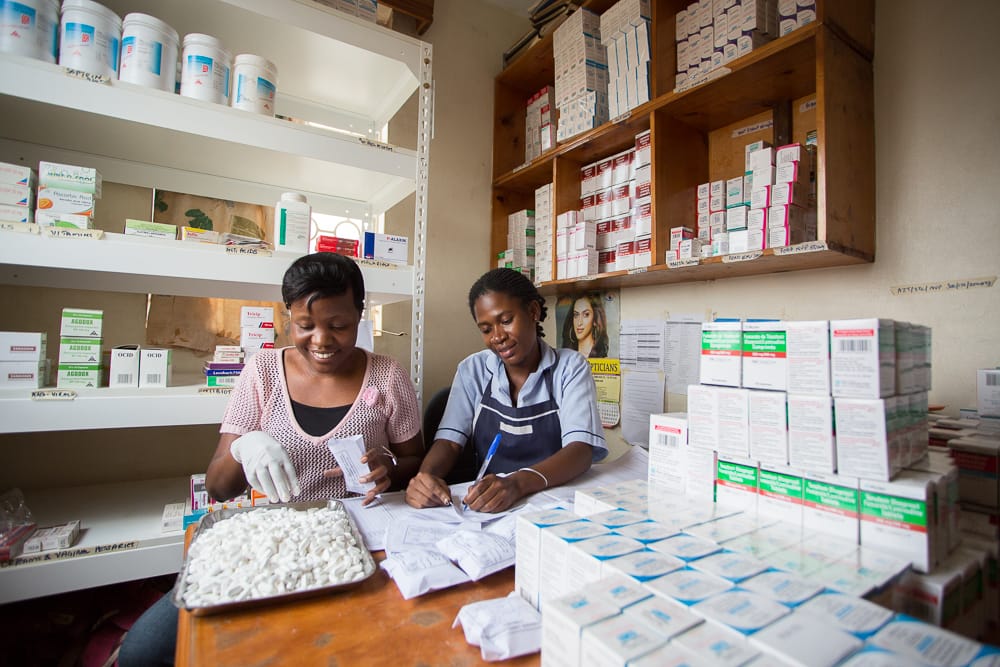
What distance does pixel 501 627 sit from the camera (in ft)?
1.97

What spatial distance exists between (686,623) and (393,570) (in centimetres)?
47

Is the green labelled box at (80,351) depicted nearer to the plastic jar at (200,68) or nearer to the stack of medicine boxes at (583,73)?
the plastic jar at (200,68)

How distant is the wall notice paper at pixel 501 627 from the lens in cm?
58

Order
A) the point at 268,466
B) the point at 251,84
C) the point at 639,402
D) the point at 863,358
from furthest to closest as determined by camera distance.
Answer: the point at 639,402
the point at 251,84
the point at 268,466
the point at 863,358

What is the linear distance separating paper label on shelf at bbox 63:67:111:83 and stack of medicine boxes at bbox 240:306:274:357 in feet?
2.17

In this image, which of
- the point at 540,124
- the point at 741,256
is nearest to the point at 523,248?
the point at 540,124

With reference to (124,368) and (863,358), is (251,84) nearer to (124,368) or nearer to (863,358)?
(124,368)

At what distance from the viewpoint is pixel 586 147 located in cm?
196

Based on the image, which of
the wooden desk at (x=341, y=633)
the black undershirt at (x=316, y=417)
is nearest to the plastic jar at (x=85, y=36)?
the black undershirt at (x=316, y=417)

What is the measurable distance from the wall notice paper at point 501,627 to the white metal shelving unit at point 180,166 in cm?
102

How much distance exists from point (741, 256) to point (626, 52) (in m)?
0.95

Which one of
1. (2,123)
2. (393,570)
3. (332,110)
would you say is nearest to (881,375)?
(393,570)

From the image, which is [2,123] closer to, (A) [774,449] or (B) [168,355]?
(B) [168,355]

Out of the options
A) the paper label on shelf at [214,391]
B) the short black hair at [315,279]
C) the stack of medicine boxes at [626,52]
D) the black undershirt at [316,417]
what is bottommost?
the black undershirt at [316,417]
